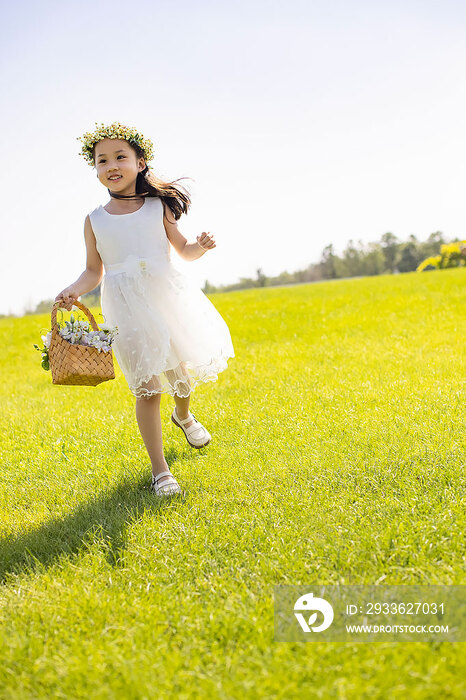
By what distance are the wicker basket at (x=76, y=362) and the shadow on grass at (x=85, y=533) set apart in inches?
28.7

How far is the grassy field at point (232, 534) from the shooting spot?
194 centimetres

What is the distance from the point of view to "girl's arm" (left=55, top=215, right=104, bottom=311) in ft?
12.2

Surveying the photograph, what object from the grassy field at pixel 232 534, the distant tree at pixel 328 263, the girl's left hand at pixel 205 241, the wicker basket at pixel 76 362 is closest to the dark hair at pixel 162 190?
the girl's left hand at pixel 205 241

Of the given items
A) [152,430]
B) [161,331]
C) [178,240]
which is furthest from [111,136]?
[152,430]

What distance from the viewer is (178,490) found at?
3443 mm

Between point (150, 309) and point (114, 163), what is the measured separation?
0.95 meters

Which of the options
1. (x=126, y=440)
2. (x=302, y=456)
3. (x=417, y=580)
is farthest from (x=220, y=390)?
(x=417, y=580)

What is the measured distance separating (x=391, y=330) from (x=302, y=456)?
19.0 feet

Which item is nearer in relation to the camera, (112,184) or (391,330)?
(112,184)

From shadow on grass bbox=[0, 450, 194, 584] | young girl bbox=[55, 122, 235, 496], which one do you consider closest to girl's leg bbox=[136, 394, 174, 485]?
young girl bbox=[55, 122, 235, 496]

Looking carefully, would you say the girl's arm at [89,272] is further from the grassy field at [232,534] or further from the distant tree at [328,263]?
the distant tree at [328,263]

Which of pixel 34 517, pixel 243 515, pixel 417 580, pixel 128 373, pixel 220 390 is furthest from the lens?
pixel 220 390

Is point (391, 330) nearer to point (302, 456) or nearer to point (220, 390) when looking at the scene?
point (220, 390)

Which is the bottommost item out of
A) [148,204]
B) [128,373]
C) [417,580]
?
[417,580]
